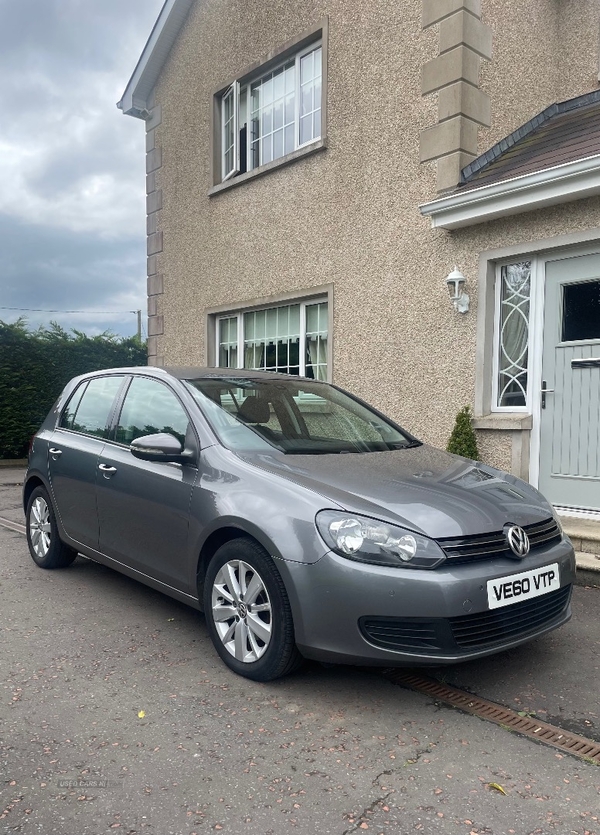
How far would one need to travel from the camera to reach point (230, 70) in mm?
10172

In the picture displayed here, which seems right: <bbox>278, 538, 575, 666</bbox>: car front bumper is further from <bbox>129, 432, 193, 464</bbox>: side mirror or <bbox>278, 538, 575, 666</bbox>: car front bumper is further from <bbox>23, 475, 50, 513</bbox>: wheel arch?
<bbox>23, 475, 50, 513</bbox>: wheel arch

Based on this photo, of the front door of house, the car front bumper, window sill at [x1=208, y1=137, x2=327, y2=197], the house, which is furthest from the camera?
window sill at [x1=208, y1=137, x2=327, y2=197]

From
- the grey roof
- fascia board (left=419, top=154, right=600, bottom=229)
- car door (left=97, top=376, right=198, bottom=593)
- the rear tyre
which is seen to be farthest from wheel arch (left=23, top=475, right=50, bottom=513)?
the grey roof

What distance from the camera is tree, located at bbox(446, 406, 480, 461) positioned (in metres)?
6.91

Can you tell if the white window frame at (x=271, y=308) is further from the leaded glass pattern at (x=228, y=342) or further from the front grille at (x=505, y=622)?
the front grille at (x=505, y=622)

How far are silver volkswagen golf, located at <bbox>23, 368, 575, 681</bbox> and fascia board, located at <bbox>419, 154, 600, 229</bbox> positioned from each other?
2.79 m

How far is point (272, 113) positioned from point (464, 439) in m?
5.57

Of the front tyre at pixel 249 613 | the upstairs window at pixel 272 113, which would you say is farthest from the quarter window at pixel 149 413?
the upstairs window at pixel 272 113

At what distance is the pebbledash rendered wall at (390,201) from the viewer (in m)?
7.29

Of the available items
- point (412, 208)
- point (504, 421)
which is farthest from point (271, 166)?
point (504, 421)

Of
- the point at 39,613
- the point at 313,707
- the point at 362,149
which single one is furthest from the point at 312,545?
the point at 362,149

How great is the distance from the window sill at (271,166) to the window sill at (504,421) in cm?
397

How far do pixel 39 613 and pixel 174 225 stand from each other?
8040 millimetres

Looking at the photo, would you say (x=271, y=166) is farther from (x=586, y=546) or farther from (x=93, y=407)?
(x=586, y=546)
